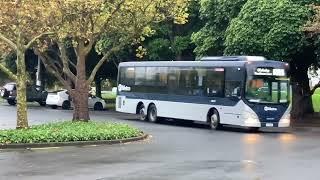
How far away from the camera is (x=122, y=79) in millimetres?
34625

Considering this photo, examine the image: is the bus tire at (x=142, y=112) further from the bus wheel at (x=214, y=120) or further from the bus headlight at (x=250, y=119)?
the bus headlight at (x=250, y=119)

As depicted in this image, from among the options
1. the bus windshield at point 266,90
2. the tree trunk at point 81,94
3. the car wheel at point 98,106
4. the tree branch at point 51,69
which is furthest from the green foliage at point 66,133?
the car wheel at point 98,106

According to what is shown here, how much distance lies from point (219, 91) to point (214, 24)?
865cm

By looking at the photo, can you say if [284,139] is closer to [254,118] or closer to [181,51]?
[254,118]

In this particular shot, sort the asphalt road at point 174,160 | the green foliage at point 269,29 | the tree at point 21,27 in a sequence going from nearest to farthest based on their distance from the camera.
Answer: the asphalt road at point 174,160 < the tree at point 21,27 < the green foliage at point 269,29

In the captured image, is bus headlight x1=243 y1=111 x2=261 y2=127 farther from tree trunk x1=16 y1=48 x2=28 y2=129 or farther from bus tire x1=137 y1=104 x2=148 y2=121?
tree trunk x1=16 y1=48 x2=28 y2=129

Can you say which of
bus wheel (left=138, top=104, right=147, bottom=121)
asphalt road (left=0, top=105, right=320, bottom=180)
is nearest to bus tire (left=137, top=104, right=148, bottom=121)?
bus wheel (left=138, top=104, right=147, bottom=121)

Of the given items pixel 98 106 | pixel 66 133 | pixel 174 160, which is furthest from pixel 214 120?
pixel 98 106

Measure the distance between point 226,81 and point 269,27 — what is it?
519 cm

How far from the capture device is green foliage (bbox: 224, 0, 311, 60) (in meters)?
30.0

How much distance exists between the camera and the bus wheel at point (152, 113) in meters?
32.0

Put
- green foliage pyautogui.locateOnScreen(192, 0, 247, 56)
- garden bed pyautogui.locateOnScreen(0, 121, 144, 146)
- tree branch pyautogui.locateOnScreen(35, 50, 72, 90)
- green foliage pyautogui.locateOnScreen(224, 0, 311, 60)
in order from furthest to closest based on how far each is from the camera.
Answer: green foliage pyautogui.locateOnScreen(192, 0, 247, 56)
green foliage pyautogui.locateOnScreen(224, 0, 311, 60)
tree branch pyautogui.locateOnScreen(35, 50, 72, 90)
garden bed pyautogui.locateOnScreen(0, 121, 144, 146)

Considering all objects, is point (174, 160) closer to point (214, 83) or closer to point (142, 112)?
point (214, 83)

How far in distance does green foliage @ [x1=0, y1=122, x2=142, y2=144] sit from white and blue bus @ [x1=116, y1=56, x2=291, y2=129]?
20.3 ft
